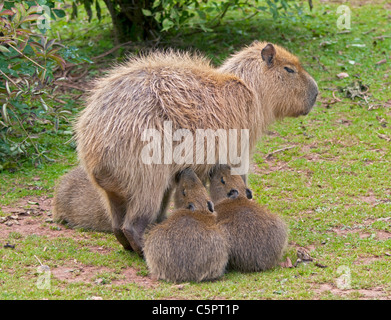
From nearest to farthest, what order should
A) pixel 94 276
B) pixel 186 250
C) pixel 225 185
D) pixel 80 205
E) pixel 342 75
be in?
1. pixel 186 250
2. pixel 94 276
3. pixel 225 185
4. pixel 80 205
5. pixel 342 75

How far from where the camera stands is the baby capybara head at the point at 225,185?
481 centimetres

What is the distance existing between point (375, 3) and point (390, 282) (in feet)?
26.0

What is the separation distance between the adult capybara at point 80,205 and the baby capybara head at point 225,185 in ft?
3.39

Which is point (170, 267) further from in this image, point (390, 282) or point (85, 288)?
point (390, 282)

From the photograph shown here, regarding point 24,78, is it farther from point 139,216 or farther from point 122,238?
point 139,216

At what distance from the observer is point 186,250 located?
416cm

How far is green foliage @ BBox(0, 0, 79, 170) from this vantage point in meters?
5.42

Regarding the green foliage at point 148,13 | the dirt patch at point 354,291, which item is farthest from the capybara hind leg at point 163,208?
the green foliage at point 148,13

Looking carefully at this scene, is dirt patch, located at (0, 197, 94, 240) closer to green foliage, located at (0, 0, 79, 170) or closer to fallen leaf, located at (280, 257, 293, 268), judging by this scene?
green foliage, located at (0, 0, 79, 170)

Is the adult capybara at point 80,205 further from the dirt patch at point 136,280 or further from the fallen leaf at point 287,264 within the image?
the fallen leaf at point 287,264

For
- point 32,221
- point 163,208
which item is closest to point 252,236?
point 163,208

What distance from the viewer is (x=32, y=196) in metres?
6.13

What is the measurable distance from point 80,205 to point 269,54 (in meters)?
2.17

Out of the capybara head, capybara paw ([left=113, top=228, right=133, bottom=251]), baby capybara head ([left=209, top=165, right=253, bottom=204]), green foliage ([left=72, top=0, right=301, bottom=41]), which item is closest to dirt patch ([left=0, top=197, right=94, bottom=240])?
capybara paw ([left=113, top=228, right=133, bottom=251])
